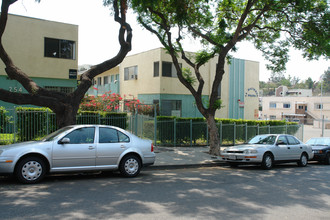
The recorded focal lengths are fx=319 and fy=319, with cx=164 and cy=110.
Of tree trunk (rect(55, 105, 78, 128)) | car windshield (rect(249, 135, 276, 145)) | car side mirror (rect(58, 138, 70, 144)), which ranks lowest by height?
car windshield (rect(249, 135, 276, 145))

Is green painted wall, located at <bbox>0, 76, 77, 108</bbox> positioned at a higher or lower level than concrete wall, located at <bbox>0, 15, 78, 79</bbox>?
lower

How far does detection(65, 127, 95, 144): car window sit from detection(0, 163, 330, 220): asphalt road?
1.10 m

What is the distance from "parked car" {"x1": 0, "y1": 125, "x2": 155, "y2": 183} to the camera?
804 cm

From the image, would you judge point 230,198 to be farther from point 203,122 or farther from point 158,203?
point 203,122

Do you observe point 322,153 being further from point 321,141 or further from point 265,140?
point 265,140

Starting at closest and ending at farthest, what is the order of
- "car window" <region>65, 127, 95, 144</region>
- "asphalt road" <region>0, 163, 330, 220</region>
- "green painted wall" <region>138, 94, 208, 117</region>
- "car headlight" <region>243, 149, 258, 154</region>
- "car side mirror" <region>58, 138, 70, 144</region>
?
"asphalt road" <region>0, 163, 330, 220</region>
"car side mirror" <region>58, 138, 70, 144</region>
"car window" <region>65, 127, 95, 144</region>
"car headlight" <region>243, 149, 258, 154</region>
"green painted wall" <region>138, 94, 208, 117</region>

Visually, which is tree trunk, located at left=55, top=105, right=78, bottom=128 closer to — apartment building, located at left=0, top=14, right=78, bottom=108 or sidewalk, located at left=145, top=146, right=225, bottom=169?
sidewalk, located at left=145, top=146, right=225, bottom=169

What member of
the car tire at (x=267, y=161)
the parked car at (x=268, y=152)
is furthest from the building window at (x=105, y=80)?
the car tire at (x=267, y=161)

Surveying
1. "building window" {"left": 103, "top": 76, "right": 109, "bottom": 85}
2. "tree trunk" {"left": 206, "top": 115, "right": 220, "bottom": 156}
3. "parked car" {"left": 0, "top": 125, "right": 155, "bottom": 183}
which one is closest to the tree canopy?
"tree trunk" {"left": 206, "top": 115, "right": 220, "bottom": 156}

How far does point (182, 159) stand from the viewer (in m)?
13.8

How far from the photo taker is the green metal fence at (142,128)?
584 inches

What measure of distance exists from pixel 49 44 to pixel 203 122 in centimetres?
1049

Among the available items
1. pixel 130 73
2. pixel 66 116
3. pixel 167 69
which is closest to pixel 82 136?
pixel 66 116

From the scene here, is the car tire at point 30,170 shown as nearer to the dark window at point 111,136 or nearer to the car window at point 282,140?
the dark window at point 111,136
